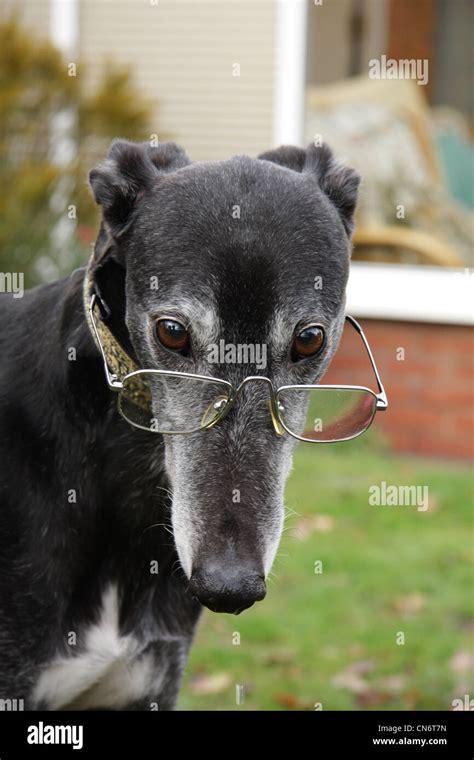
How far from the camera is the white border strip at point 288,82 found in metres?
7.93

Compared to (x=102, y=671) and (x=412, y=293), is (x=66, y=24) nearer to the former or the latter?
(x=412, y=293)

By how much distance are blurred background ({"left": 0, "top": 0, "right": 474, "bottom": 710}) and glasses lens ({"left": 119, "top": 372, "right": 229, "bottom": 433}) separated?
3.98 meters

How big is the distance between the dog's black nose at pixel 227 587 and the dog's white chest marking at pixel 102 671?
26.0 inches

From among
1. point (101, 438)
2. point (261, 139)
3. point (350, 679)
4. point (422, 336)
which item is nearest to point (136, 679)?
point (101, 438)

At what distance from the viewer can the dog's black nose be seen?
204 cm

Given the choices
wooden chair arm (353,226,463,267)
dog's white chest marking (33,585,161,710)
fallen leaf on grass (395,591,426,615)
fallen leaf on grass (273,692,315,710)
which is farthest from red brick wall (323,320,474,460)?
dog's white chest marking (33,585,161,710)

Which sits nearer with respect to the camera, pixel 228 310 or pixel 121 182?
pixel 228 310

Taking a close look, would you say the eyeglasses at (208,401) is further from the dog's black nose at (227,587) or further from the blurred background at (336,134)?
the blurred background at (336,134)

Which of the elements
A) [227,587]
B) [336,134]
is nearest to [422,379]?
[336,134]

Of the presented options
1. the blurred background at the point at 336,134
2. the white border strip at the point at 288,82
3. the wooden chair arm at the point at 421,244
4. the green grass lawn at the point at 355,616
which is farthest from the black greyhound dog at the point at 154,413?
the white border strip at the point at 288,82

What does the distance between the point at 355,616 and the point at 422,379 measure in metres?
2.88

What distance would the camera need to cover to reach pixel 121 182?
7.77 ft
